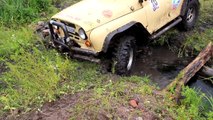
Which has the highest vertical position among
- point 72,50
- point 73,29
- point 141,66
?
point 73,29

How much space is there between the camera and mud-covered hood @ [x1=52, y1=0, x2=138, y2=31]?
5.55 meters

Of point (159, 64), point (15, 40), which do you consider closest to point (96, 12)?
point (159, 64)

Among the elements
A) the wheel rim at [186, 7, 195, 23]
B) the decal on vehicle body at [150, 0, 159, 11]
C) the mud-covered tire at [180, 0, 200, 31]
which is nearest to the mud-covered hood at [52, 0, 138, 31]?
the decal on vehicle body at [150, 0, 159, 11]

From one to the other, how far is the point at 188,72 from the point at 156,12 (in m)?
1.37

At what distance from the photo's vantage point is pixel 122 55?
5.64 metres

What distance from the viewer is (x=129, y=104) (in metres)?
4.88

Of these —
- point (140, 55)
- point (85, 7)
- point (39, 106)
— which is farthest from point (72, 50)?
point (140, 55)

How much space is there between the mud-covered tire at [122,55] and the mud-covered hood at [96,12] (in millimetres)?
458

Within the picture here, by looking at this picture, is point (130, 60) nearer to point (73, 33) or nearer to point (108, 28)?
point (108, 28)

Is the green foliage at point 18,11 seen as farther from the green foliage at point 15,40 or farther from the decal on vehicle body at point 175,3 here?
the decal on vehicle body at point 175,3

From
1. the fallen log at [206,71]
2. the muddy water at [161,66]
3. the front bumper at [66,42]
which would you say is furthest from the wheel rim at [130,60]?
the fallen log at [206,71]

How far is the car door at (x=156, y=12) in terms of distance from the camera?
6.18 meters

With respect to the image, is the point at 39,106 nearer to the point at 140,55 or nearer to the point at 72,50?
the point at 72,50

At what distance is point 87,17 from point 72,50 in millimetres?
639
